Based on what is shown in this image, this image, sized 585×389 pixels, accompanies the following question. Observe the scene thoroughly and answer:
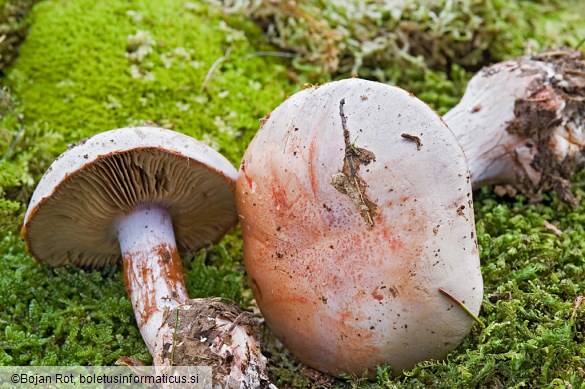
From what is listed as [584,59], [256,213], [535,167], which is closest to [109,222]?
[256,213]

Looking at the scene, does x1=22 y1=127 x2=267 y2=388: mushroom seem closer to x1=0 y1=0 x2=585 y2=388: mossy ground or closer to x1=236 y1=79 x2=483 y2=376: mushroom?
x1=0 y1=0 x2=585 y2=388: mossy ground

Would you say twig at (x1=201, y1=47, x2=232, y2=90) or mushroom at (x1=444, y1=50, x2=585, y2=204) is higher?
twig at (x1=201, y1=47, x2=232, y2=90)

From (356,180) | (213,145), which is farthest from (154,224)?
(356,180)

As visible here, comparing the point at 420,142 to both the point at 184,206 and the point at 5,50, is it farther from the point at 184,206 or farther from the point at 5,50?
the point at 5,50

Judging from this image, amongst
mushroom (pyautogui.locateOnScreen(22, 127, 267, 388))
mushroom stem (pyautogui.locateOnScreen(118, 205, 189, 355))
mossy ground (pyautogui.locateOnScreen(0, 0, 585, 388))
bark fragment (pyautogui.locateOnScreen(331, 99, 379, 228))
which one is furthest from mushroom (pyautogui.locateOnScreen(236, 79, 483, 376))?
mushroom stem (pyautogui.locateOnScreen(118, 205, 189, 355))

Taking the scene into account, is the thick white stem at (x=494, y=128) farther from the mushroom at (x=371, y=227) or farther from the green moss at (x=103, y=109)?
the green moss at (x=103, y=109)

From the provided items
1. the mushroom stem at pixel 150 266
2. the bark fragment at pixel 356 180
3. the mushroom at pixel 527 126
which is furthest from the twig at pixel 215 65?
the bark fragment at pixel 356 180
